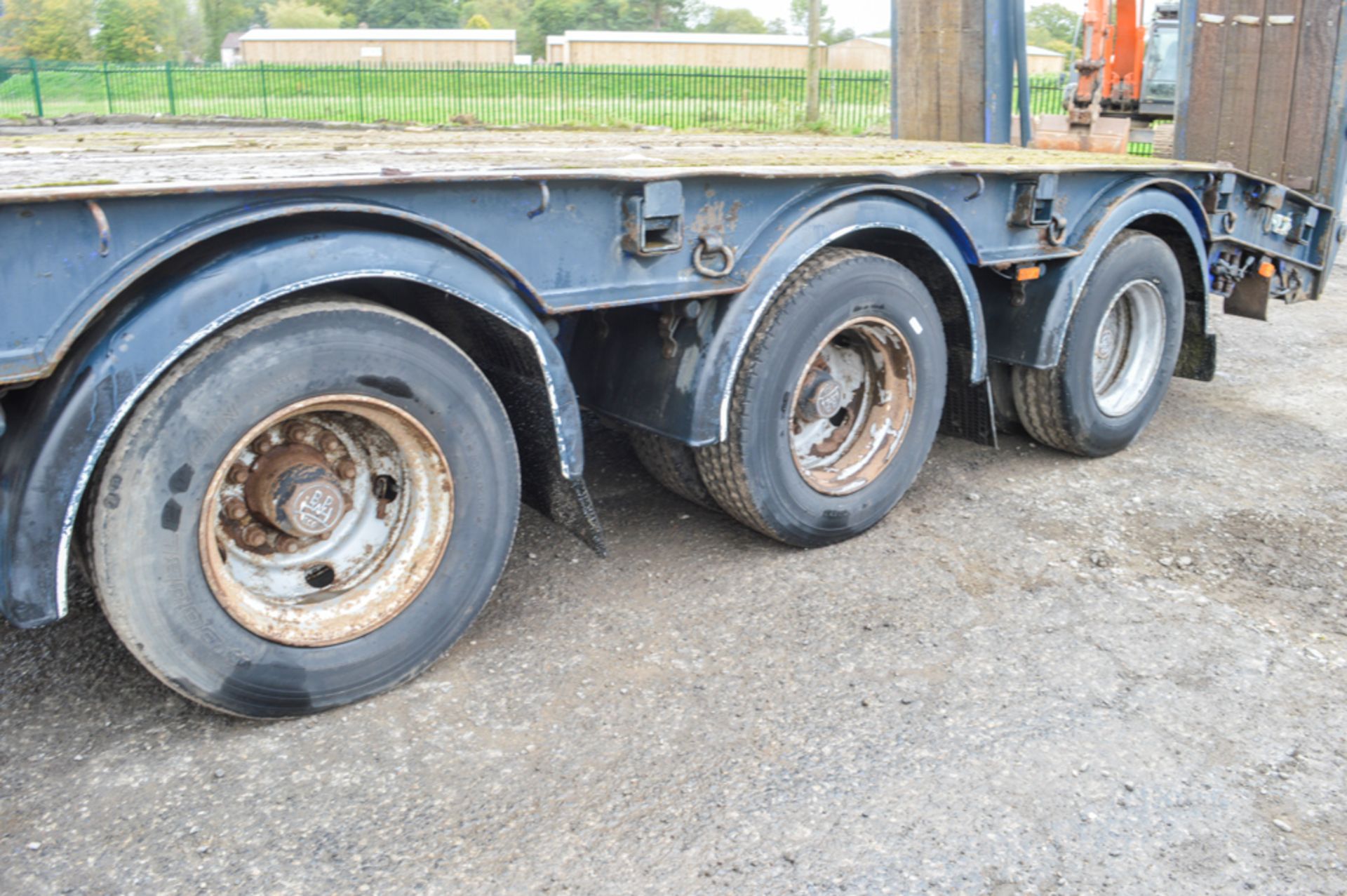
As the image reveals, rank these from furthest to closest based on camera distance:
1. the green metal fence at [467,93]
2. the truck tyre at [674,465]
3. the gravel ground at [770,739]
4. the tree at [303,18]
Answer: the tree at [303,18]
the green metal fence at [467,93]
the truck tyre at [674,465]
the gravel ground at [770,739]

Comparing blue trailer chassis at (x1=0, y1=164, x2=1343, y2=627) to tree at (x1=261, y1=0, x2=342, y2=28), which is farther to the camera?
tree at (x1=261, y1=0, x2=342, y2=28)

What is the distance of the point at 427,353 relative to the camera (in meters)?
2.86

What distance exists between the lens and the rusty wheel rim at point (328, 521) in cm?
280

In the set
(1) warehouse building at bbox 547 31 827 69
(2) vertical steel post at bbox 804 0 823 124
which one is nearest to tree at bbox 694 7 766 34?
(1) warehouse building at bbox 547 31 827 69

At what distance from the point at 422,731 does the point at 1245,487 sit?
361 cm

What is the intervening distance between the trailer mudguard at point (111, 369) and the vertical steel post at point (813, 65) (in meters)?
19.6

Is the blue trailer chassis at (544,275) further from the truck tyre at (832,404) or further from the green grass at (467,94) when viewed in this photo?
the green grass at (467,94)

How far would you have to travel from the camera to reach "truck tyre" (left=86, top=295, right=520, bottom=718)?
2.51 m

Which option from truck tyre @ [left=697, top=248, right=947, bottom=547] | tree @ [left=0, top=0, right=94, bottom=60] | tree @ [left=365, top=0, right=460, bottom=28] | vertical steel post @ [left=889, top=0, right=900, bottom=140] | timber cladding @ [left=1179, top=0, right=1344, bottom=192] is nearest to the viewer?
truck tyre @ [left=697, top=248, right=947, bottom=547]

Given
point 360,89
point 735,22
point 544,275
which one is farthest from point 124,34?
point 735,22

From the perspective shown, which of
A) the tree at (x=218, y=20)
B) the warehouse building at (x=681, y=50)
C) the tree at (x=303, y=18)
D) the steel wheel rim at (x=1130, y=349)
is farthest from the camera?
the tree at (x=303, y=18)

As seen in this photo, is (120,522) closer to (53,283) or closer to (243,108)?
(53,283)

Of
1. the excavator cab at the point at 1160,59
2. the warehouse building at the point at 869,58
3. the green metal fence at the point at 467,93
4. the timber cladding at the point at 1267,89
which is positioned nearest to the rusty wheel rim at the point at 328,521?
the timber cladding at the point at 1267,89

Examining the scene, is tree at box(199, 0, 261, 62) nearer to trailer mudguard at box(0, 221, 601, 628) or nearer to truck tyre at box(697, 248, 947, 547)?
truck tyre at box(697, 248, 947, 547)
